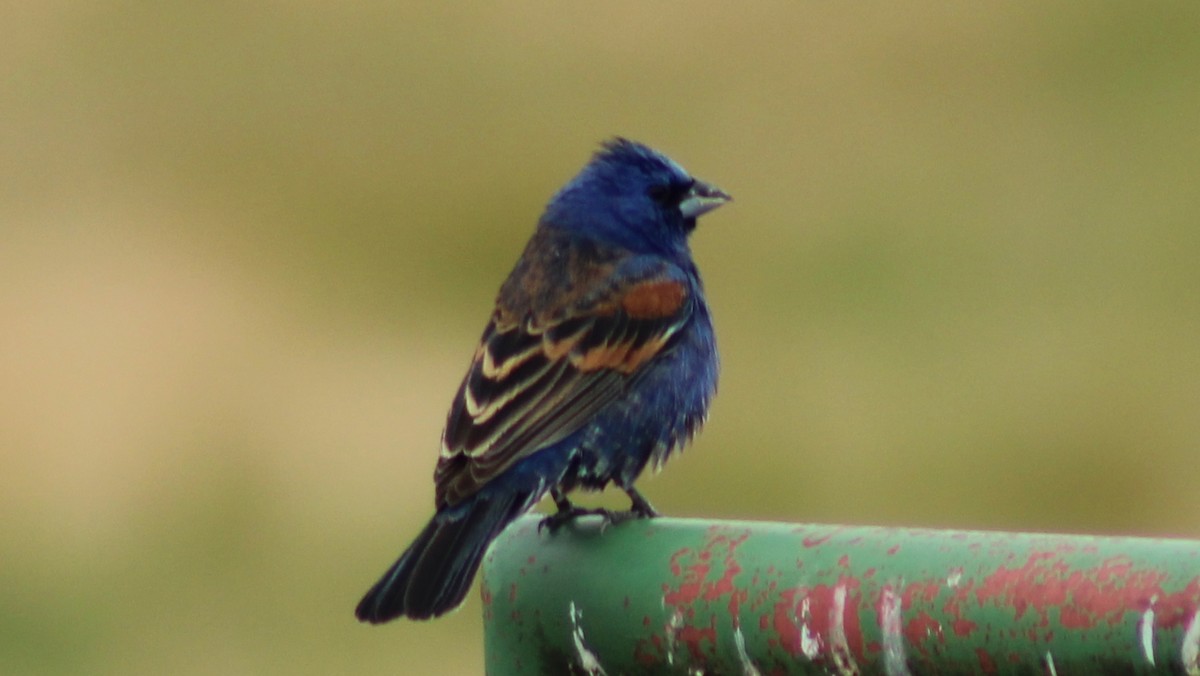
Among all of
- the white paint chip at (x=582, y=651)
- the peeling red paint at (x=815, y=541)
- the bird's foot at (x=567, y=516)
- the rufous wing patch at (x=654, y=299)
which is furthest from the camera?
the rufous wing patch at (x=654, y=299)

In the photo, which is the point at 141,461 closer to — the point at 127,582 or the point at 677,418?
the point at 127,582

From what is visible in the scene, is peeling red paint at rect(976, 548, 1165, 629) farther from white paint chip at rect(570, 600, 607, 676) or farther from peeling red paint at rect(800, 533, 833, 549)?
white paint chip at rect(570, 600, 607, 676)

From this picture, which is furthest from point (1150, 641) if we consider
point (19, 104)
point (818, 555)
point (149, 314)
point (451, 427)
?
point (19, 104)

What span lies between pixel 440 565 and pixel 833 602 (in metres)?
1.62

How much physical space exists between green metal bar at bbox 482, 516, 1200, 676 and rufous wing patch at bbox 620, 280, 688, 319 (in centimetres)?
173

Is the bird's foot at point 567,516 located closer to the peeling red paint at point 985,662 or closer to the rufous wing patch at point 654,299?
the rufous wing patch at point 654,299

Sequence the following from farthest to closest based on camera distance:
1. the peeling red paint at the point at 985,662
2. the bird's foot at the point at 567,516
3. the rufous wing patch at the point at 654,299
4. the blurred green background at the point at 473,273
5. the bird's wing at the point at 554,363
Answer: the blurred green background at the point at 473,273
the rufous wing patch at the point at 654,299
the bird's wing at the point at 554,363
the bird's foot at the point at 567,516
the peeling red paint at the point at 985,662

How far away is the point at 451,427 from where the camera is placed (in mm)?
5090

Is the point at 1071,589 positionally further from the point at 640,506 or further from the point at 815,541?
the point at 640,506

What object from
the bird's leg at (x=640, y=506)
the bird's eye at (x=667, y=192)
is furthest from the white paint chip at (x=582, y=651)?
the bird's eye at (x=667, y=192)

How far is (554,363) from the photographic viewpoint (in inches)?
210

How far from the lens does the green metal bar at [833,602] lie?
2.65 metres

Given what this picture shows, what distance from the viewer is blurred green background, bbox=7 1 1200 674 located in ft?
31.9

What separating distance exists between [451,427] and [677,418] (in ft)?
2.12
